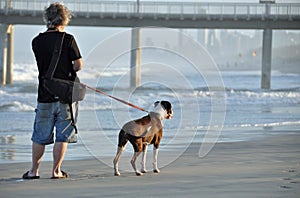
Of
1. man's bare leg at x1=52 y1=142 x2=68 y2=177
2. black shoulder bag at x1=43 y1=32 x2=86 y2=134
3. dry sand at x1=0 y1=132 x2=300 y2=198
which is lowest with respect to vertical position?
dry sand at x1=0 y1=132 x2=300 y2=198

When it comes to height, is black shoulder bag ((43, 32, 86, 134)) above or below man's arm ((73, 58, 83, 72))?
below

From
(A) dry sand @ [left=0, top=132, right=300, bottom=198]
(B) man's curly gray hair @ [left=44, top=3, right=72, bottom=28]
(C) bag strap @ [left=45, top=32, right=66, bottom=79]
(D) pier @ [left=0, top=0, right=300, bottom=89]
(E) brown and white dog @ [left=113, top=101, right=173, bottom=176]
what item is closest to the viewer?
(A) dry sand @ [left=0, top=132, right=300, bottom=198]

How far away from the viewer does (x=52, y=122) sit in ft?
26.5

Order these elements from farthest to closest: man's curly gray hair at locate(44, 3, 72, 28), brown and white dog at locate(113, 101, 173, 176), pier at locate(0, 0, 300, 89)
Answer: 1. pier at locate(0, 0, 300, 89)
2. brown and white dog at locate(113, 101, 173, 176)
3. man's curly gray hair at locate(44, 3, 72, 28)

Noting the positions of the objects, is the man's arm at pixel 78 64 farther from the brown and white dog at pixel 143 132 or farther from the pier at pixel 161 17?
the pier at pixel 161 17

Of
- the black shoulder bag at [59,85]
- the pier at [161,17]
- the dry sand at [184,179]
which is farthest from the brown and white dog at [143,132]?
the pier at [161,17]

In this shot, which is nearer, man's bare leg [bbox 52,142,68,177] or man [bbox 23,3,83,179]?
man [bbox 23,3,83,179]

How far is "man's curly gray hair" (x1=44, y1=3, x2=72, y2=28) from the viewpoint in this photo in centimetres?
800

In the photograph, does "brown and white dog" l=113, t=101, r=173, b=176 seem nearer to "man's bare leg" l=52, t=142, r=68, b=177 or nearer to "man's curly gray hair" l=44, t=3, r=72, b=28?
"man's bare leg" l=52, t=142, r=68, b=177

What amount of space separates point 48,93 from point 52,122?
1.15ft

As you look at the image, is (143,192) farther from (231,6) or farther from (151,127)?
(231,6)

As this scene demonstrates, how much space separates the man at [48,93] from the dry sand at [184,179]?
15.5 inches

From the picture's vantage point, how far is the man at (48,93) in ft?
26.1

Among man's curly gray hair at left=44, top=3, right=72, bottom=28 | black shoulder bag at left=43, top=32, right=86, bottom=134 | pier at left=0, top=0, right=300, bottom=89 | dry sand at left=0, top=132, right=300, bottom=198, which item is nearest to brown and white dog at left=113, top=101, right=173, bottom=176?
dry sand at left=0, top=132, right=300, bottom=198
